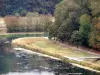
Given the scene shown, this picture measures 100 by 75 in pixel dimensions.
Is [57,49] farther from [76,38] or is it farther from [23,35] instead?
[23,35]

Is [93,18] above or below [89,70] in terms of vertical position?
above

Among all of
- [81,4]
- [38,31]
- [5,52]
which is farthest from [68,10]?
[38,31]

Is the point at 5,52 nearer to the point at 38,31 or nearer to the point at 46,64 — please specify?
the point at 46,64

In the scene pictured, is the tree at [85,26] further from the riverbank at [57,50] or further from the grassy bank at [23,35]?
the grassy bank at [23,35]

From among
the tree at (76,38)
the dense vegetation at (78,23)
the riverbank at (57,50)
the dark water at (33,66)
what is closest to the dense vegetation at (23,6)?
the riverbank at (57,50)

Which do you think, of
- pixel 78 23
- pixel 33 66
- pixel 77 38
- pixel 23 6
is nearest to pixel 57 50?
pixel 77 38

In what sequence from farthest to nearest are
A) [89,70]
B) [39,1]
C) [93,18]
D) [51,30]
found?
[39,1] → [51,30] → [93,18] → [89,70]

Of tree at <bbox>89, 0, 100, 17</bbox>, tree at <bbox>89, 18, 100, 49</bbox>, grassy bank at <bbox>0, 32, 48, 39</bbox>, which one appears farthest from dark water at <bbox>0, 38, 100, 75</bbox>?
grassy bank at <bbox>0, 32, 48, 39</bbox>

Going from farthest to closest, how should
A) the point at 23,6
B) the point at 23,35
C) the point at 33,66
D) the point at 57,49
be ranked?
the point at 23,6 → the point at 23,35 → the point at 57,49 → the point at 33,66
